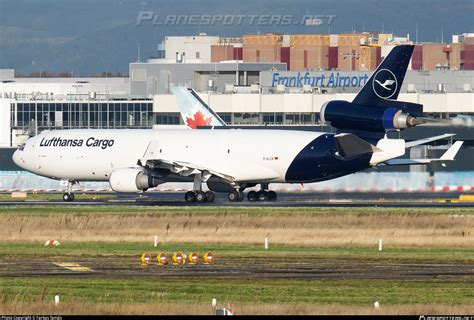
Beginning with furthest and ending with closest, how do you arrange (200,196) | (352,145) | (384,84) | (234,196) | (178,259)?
(234,196), (200,196), (384,84), (352,145), (178,259)

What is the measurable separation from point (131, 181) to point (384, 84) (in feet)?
59.3

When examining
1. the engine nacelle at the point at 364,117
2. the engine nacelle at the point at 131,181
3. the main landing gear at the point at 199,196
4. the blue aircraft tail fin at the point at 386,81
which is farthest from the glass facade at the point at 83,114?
the engine nacelle at the point at 364,117

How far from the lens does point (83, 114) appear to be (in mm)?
145250

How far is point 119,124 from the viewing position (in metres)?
145

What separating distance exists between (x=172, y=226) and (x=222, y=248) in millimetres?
9021

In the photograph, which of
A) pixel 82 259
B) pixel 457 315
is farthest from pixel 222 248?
pixel 457 315

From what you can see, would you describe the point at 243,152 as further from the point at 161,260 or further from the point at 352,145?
the point at 161,260

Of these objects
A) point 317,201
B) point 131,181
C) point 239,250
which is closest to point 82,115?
point 317,201

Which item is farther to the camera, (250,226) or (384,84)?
(384,84)

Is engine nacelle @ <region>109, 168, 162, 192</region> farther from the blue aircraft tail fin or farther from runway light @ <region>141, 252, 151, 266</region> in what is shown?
runway light @ <region>141, 252, 151, 266</region>

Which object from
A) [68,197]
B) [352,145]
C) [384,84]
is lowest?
[68,197]

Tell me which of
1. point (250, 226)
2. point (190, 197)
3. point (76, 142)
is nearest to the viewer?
point (250, 226)

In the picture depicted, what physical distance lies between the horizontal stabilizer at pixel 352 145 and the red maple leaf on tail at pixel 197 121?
33.5m

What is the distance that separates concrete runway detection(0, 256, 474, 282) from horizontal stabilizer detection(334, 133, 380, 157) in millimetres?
28830
